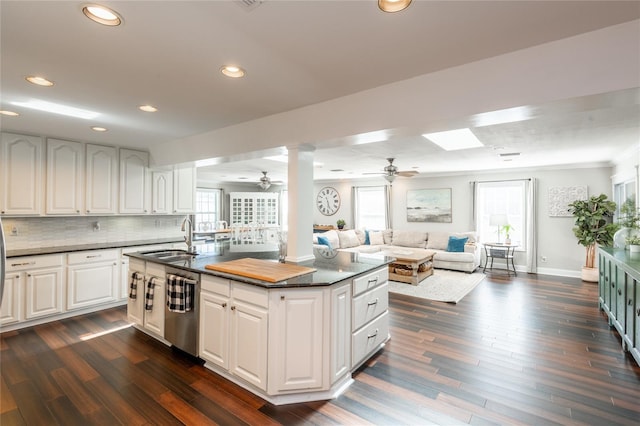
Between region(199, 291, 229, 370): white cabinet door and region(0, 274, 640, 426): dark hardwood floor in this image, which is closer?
region(0, 274, 640, 426): dark hardwood floor

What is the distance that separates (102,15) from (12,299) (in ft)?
12.1

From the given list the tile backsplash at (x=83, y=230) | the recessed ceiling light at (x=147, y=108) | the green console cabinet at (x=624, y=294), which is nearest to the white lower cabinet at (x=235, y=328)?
the recessed ceiling light at (x=147, y=108)

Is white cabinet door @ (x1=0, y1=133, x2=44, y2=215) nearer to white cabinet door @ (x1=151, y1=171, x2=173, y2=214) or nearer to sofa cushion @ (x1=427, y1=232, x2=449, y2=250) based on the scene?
white cabinet door @ (x1=151, y1=171, x2=173, y2=214)

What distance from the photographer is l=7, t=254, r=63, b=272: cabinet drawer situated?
3447mm

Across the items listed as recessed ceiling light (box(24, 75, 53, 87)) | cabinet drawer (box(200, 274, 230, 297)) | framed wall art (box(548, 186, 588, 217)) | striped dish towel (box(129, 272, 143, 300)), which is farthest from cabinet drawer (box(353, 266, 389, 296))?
framed wall art (box(548, 186, 588, 217))

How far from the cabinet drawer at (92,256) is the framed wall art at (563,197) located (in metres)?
8.19

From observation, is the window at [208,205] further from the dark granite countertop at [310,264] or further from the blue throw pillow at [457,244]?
the blue throw pillow at [457,244]

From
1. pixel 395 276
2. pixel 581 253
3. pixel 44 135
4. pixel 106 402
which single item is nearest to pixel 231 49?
pixel 106 402

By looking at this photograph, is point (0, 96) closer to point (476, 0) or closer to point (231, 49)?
point (231, 49)

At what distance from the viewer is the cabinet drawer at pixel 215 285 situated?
2488 mm

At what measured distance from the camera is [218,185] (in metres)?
9.70

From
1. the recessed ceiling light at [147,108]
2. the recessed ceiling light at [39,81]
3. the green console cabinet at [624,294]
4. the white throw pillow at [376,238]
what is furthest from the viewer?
the white throw pillow at [376,238]

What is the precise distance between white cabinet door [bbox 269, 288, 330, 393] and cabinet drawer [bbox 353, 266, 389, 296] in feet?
1.32

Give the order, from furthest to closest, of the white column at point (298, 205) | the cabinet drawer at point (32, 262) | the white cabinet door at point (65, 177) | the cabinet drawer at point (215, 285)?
the white cabinet door at point (65, 177)
the cabinet drawer at point (32, 262)
the white column at point (298, 205)
the cabinet drawer at point (215, 285)
